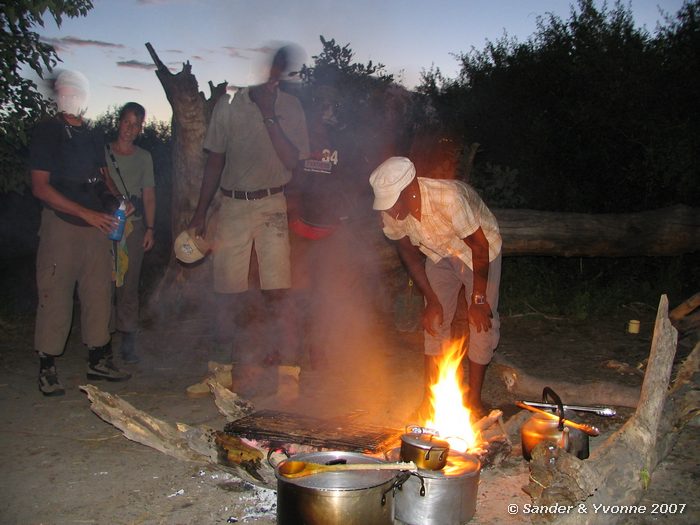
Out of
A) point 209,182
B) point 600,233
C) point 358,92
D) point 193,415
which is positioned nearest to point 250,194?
point 209,182

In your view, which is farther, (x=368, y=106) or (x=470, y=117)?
(x=470, y=117)

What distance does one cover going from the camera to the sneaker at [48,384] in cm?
513

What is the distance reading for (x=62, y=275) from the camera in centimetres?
509

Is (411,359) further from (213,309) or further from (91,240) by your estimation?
(91,240)

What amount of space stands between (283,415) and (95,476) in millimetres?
1105

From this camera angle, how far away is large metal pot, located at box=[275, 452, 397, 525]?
268cm

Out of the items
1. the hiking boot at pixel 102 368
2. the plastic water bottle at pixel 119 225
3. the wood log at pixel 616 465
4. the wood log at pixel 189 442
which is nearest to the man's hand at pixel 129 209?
the plastic water bottle at pixel 119 225

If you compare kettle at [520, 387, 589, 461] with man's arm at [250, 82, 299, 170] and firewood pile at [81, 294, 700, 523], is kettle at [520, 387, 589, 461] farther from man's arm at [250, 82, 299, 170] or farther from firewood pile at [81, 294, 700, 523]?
man's arm at [250, 82, 299, 170]

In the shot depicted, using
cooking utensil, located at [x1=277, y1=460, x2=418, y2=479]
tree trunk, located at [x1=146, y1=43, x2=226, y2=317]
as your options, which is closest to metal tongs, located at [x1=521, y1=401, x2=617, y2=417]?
cooking utensil, located at [x1=277, y1=460, x2=418, y2=479]

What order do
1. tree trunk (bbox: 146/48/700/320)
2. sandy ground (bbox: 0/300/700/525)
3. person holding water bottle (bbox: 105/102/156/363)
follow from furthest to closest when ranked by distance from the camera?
tree trunk (bbox: 146/48/700/320) → person holding water bottle (bbox: 105/102/156/363) → sandy ground (bbox: 0/300/700/525)

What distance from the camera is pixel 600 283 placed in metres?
9.94

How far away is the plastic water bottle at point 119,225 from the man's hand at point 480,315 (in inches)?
112

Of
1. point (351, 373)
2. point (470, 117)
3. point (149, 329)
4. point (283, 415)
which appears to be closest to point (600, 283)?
point (470, 117)

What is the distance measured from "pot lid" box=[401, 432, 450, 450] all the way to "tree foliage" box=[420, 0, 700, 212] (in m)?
7.76
